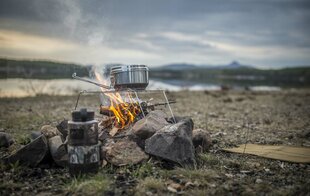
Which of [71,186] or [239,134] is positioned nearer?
[71,186]

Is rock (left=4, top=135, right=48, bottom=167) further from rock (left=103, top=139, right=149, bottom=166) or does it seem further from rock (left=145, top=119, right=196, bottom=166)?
rock (left=145, top=119, right=196, bottom=166)

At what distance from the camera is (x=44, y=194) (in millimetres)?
5742

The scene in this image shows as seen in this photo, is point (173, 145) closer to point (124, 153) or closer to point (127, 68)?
point (124, 153)

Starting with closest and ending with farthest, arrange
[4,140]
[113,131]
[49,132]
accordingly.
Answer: [113,131], [49,132], [4,140]

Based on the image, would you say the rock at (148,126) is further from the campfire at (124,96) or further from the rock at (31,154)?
the rock at (31,154)

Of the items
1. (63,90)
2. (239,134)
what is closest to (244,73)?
(63,90)

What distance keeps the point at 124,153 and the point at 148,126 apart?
2.66ft

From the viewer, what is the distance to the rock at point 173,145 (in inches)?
268

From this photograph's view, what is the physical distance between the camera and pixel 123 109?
27.0 ft

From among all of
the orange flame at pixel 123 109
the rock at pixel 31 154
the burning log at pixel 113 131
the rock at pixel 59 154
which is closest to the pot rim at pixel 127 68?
the orange flame at pixel 123 109

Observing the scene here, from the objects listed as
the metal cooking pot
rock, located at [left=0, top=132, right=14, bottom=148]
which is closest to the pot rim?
the metal cooking pot

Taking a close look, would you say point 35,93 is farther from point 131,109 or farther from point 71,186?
point 71,186

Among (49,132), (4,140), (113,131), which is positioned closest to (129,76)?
(113,131)

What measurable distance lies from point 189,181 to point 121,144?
1.69 metres
